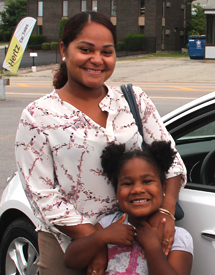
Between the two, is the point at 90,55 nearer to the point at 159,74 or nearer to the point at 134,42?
the point at 159,74

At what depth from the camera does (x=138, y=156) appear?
1891 millimetres

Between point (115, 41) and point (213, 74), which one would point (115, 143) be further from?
point (213, 74)

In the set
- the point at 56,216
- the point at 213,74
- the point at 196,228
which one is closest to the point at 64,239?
the point at 56,216

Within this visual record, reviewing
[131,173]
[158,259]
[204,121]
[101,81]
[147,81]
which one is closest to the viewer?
[158,259]

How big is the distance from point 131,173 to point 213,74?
67.6ft

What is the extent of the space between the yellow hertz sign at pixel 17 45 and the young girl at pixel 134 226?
11.9 m


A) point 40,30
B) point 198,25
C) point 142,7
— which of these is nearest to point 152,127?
point 142,7

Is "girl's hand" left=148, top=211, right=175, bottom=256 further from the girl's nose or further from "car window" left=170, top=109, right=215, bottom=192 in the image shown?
"car window" left=170, top=109, right=215, bottom=192

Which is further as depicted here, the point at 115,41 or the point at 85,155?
the point at 115,41

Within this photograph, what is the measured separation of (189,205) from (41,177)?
0.78m

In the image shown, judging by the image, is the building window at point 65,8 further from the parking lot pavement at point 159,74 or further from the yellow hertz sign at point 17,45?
the yellow hertz sign at point 17,45

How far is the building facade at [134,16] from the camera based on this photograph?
43.8 metres

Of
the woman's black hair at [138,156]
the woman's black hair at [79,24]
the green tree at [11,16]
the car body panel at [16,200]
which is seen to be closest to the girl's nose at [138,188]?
the woman's black hair at [138,156]

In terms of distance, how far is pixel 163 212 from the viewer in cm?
188
